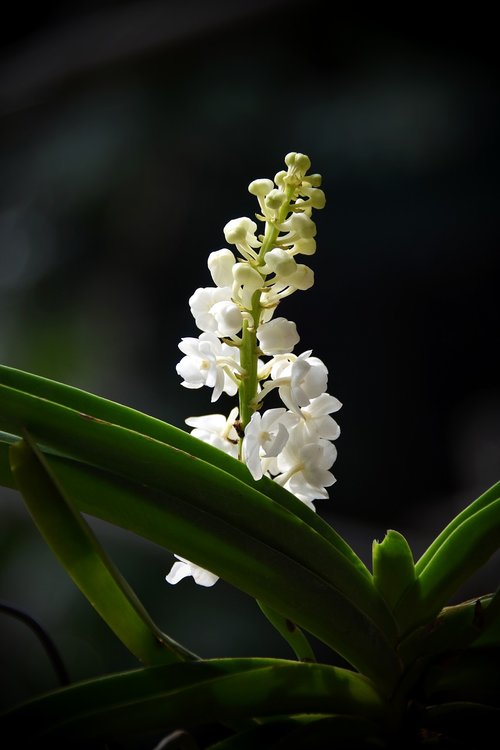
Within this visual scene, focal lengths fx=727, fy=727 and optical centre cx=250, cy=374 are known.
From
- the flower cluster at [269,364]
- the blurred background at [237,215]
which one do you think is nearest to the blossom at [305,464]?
the flower cluster at [269,364]

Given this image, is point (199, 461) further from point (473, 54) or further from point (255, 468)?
point (473, 54)

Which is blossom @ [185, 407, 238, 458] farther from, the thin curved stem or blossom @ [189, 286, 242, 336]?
the thin curved stem

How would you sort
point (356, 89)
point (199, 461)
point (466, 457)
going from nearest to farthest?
1. point (199, 461)
2. point (466, 457)
3. point (356, 89)

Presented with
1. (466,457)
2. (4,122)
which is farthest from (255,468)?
(4,122)

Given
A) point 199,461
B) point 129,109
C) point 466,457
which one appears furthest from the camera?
point 129,109

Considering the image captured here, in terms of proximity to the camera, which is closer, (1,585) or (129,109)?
(1,585)

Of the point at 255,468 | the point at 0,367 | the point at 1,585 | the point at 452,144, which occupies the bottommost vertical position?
the point at 255,468

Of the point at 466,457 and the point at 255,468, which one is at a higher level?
the point at 466,457
